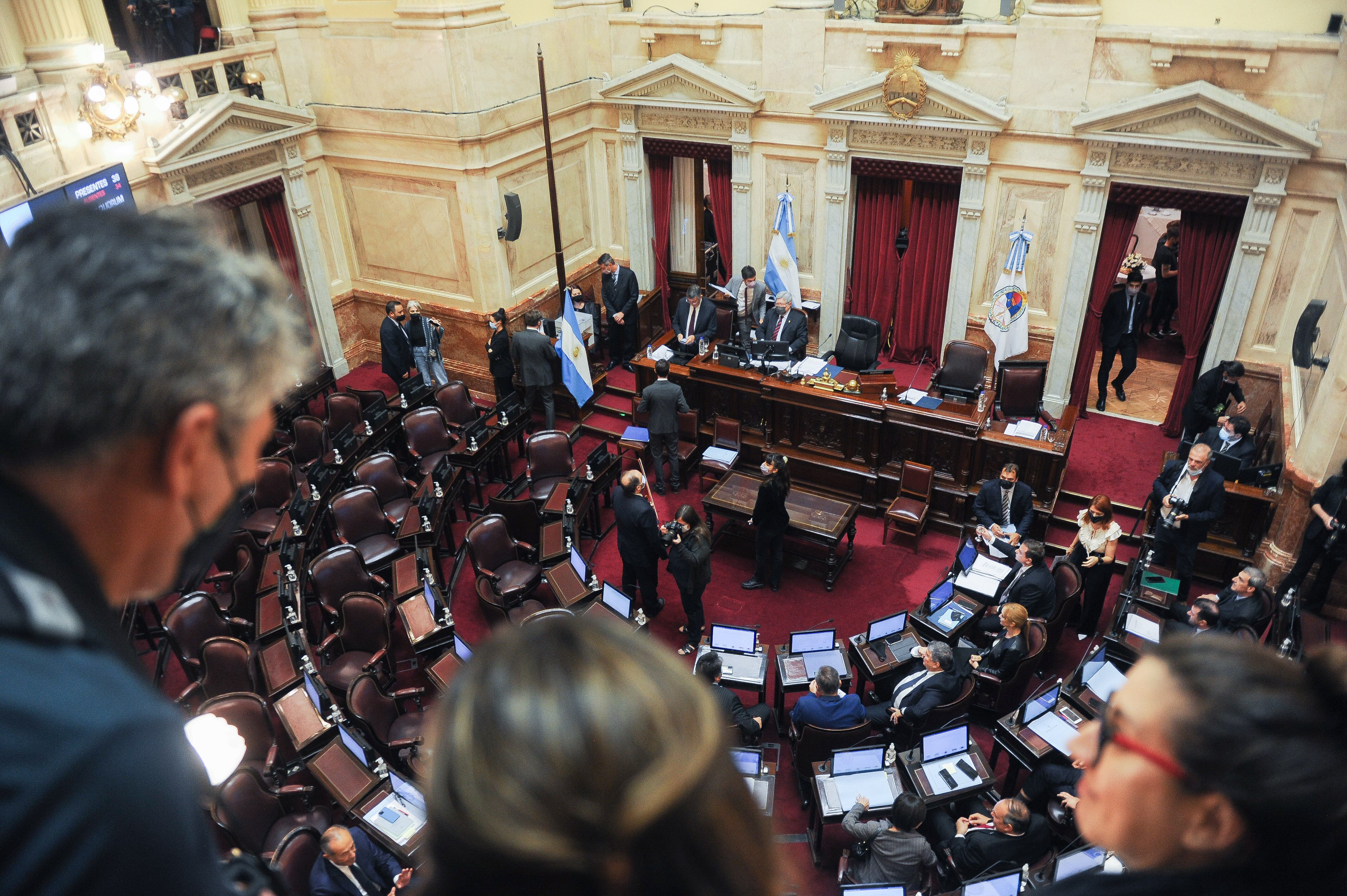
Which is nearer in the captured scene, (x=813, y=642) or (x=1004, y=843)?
(x=1004, y=843)

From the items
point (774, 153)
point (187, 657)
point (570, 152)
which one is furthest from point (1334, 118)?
point (187, 657)

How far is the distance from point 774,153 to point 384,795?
8.91m

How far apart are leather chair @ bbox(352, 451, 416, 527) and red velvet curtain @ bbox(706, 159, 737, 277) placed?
572 cm

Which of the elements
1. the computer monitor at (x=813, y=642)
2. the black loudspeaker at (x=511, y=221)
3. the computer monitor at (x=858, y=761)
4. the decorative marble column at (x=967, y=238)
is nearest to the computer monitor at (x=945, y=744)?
the computer monitor at (x=858, y=761)

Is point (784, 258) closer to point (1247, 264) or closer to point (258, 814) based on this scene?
point (1247, 264)

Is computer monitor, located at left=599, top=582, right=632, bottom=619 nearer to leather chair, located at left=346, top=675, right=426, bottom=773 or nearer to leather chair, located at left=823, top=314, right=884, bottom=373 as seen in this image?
leather chair, located at left=346, top=675, right=426, bottom=773

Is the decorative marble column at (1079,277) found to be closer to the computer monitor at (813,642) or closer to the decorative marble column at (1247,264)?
the decorative marble column at (1247,264)

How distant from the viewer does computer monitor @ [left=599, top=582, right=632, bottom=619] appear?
6867 mm

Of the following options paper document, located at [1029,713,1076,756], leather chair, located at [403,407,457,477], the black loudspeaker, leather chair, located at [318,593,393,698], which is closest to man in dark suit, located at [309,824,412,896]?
leather chair, located at [318,593,393,698]

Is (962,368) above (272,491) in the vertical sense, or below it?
above

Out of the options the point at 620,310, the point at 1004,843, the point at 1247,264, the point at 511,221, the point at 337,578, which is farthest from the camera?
the point at 620,310

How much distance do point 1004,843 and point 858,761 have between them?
1003 millimetres

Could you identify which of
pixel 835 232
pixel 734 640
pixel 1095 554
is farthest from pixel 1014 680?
pixel 835 232

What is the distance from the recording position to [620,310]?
11.8m
